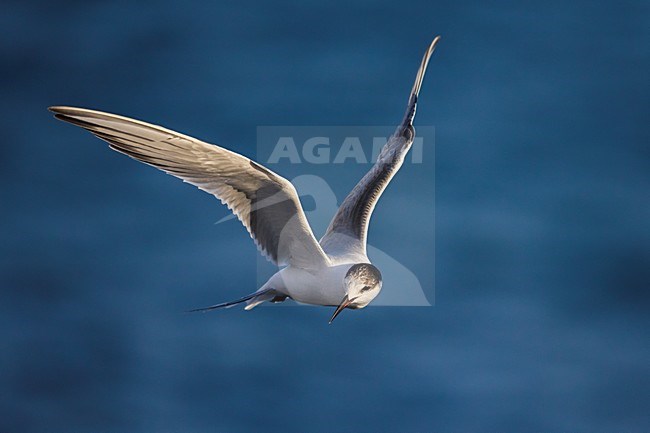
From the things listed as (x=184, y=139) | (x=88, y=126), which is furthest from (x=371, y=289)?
(x=88, y=126)

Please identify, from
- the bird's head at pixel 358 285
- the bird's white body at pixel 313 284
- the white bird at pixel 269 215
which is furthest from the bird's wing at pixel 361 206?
the bird's head at pixel 358 285

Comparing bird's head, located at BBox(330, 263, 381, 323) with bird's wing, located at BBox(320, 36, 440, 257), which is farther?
bird's wing, located at BBox(320, 36, 440, 257)

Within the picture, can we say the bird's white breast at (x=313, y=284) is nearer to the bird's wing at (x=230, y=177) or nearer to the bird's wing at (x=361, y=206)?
the bird's wing at (x=230, y=177)

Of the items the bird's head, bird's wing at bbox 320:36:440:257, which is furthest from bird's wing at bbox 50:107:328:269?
bird's wing at bbox 320:36:440:257

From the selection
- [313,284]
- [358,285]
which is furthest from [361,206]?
[358,285]

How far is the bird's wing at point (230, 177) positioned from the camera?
6102 millimetres

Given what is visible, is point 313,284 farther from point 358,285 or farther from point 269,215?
point 269,215

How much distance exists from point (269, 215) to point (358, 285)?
78 cm

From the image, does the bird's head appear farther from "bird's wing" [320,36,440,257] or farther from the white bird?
"bird's wing" [320,36,440,257]

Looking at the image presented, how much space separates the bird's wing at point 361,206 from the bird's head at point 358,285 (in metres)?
0.52

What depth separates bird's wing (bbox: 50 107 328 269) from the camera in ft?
20.0

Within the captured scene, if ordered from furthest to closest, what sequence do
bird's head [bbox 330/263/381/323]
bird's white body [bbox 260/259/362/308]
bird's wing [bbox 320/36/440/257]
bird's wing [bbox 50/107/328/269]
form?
bird's wing [bbox 320/36/440/257]
bird's white body [bbox 260/259/362/308]
bird's head [bbox 330/263/381/323]
bird's wing [bbox 50/107/328/269]

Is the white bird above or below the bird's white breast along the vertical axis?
above

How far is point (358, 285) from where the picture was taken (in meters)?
6.89
